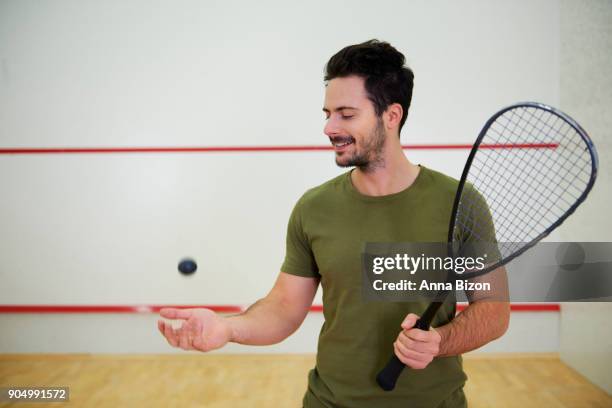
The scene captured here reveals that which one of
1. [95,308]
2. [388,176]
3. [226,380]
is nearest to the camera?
[388,176]

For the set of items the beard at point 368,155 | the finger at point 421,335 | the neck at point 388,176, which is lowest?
the finger at point 421,335

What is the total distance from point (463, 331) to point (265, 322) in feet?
1.30

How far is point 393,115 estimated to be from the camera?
47.0 inches

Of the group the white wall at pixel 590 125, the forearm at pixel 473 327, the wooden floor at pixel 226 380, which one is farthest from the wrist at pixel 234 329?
the white wall at pixel 590 125

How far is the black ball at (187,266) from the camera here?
2707 mm

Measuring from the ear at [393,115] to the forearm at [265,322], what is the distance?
0.44 meters

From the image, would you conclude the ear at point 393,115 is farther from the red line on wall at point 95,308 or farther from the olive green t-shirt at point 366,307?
the red line on wall at point 95,308

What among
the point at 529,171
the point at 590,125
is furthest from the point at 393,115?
the point at 529,171

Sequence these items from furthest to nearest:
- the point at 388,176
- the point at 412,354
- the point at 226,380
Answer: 1. the point at 226,380
2. the point at 388,176
3. the point at 412,354

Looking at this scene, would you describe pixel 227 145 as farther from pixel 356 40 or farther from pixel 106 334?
pixel 106 334

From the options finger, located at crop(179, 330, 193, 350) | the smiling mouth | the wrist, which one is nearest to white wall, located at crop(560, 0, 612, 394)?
the smiling mouth

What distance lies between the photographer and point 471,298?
1.01 meters

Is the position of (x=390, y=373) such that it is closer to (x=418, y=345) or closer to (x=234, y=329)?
(x=418, y=345)

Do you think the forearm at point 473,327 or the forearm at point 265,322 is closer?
→ the forearm at point 473,327
